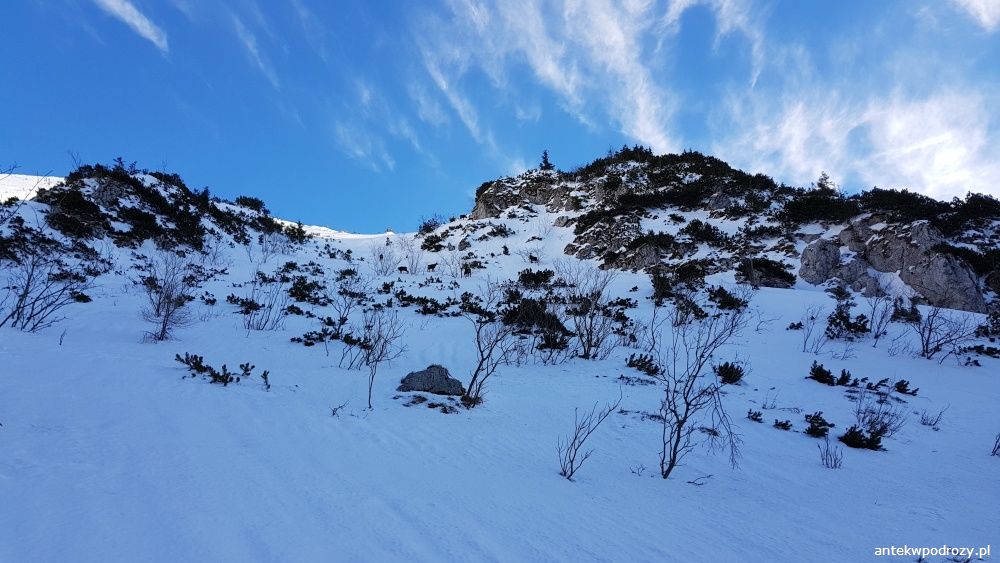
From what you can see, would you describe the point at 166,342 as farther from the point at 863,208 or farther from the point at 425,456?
the point at 863,208

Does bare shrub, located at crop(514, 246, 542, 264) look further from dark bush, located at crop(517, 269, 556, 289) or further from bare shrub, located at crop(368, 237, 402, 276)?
Result: bare shrub, located at crop(368, 237, 402, 276)

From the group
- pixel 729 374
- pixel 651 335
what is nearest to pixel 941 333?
pixel 729 374

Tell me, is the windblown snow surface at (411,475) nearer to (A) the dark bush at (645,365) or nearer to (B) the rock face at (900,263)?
(A) the dark bush at (645,365)

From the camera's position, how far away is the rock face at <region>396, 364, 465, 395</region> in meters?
6.18

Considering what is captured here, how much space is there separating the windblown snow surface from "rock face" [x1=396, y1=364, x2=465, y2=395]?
0.30 m

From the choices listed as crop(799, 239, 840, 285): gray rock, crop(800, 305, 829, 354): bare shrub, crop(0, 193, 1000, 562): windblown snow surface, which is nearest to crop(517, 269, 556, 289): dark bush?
crop(800, 305, 829, 354): bare shrub

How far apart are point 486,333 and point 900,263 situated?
15341mm

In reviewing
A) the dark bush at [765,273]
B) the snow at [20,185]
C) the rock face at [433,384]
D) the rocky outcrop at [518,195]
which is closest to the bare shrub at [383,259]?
the rocky outcrop at [518,195]

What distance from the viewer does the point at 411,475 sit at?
327 centimetres

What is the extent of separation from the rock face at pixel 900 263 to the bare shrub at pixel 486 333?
40.7ft

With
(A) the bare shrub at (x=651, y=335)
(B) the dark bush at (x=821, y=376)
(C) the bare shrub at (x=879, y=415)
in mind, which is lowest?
(C) the bare shrub at (x=879, y=415)

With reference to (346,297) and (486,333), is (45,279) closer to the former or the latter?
(346,297)

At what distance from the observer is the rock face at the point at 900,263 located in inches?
491

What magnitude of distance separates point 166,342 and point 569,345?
854 cm
